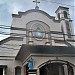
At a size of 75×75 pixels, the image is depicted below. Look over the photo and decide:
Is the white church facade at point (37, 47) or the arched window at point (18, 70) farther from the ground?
the white church facade at point (37, 47)

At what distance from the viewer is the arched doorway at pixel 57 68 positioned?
13.3m

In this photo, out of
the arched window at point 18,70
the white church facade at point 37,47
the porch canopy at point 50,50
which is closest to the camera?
the porch canopy at point 50,50

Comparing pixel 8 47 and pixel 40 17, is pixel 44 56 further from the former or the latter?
Answer: pixel 40 17

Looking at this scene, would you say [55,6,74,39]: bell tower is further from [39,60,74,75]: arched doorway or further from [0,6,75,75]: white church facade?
[39,60,74,75]: arched doorway

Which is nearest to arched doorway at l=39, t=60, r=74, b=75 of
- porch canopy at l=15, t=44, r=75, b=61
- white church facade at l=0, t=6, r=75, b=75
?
white church facade at l=0, t=6, r=75, b=75

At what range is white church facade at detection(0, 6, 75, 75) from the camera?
13.0 meters

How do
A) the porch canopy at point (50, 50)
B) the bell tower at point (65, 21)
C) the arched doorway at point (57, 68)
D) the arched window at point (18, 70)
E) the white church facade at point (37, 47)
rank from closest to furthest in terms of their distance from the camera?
the porch canopy at point (50, 50), the white church facade at point (37, 47), the arched doorway at point (57, 68), the arched window at point (18, 70), the bell tower at point (65, 21)

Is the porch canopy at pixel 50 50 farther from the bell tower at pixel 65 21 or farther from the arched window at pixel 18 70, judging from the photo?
the bell tower at pixel 65 21

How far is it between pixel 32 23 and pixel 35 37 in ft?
5.96

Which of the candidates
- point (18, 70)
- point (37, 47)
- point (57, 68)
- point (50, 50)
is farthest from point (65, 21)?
point (37, 47)

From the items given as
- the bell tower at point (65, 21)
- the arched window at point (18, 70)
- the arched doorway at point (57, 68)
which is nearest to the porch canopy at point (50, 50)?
the arched doorway at point (57, 68)

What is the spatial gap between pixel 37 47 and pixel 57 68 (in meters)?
2.82

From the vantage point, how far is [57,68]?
1445cm

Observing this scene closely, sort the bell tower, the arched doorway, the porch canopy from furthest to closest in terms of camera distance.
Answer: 1. the bell tower
2. the arched doorway
3. the porch canopy
